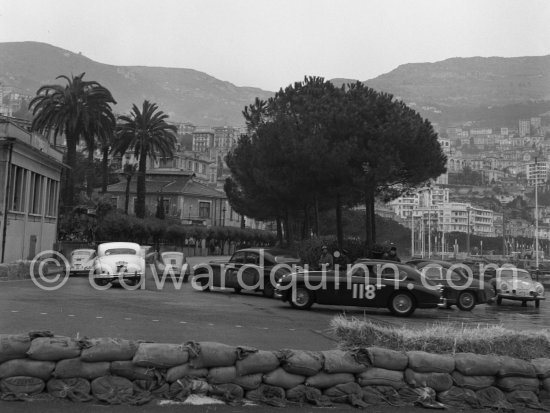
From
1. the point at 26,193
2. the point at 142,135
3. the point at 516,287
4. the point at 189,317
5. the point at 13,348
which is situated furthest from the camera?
the point at 142,135

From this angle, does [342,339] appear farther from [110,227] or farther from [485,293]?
[110,227]

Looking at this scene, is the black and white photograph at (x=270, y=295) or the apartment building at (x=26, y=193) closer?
the black and white photograph at (x=270, y=295)

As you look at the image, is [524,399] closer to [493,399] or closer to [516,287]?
[493,399]

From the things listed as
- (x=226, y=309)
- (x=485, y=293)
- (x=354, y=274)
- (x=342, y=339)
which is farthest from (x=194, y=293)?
(x=342, y=339)

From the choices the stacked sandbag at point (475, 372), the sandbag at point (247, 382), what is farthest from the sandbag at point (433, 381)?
the sandbag at point (247, 382)

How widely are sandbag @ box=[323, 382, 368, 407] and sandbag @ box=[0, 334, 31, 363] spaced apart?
3.26 m

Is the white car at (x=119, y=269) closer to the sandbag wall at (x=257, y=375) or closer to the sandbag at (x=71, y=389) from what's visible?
the sandbag wall at (x=257, y=375)

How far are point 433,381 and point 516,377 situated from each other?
99 cm

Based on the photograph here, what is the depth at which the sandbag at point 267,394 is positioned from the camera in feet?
21.0

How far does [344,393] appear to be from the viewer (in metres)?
6.52

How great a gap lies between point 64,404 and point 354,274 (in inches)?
456

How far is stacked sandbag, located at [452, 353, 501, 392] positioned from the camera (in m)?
6.74

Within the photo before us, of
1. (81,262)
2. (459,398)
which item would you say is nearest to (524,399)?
(459,398)

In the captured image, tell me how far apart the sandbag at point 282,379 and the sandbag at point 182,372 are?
0.69 meters
